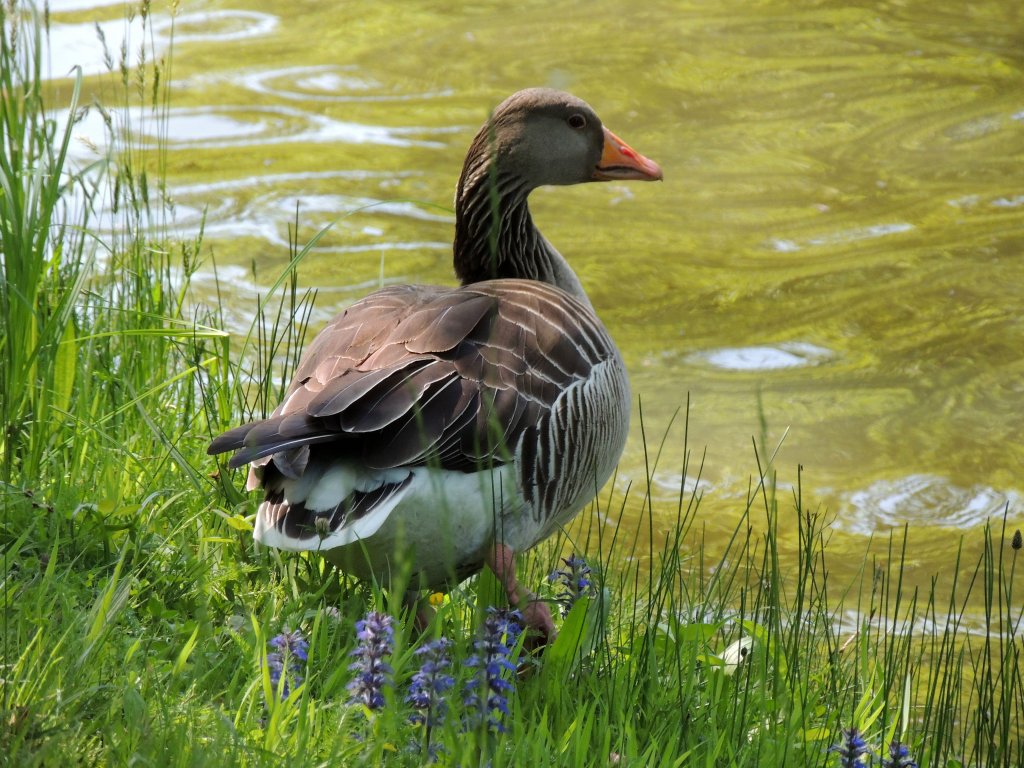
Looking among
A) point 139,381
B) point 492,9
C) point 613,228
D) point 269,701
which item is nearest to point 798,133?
Answer: point 613,228

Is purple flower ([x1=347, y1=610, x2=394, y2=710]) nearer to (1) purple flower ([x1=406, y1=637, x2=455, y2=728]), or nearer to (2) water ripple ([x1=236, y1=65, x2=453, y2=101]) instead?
(1) purple flower ([x1=406, y1=637, x2=455, y2=728])

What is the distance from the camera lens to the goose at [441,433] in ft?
10.9

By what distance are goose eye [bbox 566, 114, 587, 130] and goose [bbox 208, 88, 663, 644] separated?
0.83 metres

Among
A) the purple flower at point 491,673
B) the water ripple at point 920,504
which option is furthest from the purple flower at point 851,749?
the water ripple at point 920,504

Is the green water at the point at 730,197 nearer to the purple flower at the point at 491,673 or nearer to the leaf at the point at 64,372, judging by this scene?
the leaf at the point at 64,372

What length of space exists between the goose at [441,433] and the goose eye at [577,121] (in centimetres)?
83

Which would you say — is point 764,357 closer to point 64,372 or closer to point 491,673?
point 64,372

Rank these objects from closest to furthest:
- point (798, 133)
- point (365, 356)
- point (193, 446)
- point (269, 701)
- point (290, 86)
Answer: point (269, 701)
point (365, 356)
point (193, 446)
point (798, 133)
point (290, 86)

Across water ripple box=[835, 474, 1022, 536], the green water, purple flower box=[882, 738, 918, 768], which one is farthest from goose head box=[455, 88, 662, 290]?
purple flower box=[882, 738, 918, 768]

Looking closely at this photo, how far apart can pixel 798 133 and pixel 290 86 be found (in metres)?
4.38

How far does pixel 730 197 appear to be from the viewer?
948 cm

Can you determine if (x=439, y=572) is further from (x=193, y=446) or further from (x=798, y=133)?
(x=798, y=133)

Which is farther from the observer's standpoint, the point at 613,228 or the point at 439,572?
the point at 613,228

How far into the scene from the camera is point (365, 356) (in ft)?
12.4
